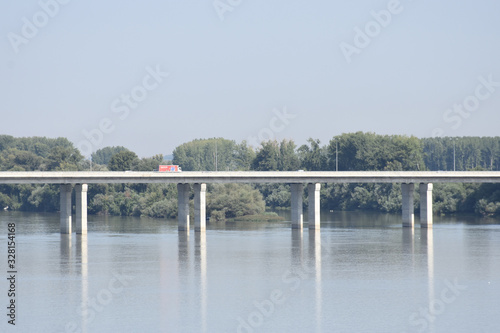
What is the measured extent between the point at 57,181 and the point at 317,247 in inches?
1453

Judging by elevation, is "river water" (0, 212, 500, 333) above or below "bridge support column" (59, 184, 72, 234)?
below

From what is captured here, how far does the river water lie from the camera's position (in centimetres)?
4788

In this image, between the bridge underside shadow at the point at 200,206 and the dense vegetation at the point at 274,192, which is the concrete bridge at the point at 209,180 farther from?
the dense vegetation at the point at 274,192

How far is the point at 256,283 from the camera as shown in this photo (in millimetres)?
60844

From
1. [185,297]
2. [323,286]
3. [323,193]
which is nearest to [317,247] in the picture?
[323,286]

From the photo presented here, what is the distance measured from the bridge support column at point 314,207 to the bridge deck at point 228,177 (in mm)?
1401

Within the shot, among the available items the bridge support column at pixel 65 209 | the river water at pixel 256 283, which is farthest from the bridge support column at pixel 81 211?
the river water at pixel 256 283

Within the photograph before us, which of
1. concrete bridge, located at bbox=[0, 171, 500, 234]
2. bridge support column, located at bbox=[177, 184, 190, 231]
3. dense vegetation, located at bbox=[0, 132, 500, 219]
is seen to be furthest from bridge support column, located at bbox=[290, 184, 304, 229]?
dense vegetation, located at bbox=[0, 132, 500, 219]

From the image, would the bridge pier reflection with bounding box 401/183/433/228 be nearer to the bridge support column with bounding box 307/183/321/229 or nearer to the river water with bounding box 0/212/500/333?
the river water with bounding box 0/212/500/333

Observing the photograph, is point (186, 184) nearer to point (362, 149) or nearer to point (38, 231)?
point (38, 231)

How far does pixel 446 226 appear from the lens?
118125mm

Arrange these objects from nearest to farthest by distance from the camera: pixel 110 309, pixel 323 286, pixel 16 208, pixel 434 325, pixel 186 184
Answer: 1. pixel 434 325
2. pixel 110 309
3. pixel 323 286
4. pixel 186 184
5. pixel 16 208

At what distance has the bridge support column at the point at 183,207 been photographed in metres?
109

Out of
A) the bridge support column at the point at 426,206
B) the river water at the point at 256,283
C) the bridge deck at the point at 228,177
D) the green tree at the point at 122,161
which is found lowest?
the river water at the point at 256,283
